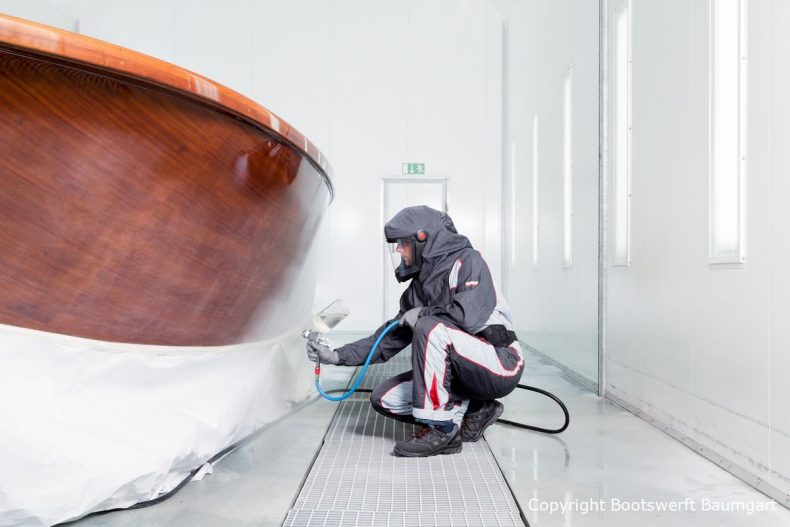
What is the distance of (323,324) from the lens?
2.44 m

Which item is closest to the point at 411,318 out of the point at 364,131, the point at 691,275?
the point at 691,275

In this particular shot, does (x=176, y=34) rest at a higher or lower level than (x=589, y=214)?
higher

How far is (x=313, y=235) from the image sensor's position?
2.65 metres

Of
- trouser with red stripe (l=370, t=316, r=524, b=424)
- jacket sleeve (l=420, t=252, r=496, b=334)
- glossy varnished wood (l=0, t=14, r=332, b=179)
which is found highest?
glossy varnished wood (l=0, t=14, r=332, b=179)

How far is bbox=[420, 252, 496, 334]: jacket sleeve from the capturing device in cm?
209

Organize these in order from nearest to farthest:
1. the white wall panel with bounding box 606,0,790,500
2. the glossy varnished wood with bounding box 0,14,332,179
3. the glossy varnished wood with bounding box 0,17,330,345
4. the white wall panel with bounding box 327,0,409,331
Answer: the glossy varnished wood with bounding box 0,14,332,179 → the glossy varnished wood with bounding box 0,17,330,345 → the white wall panel with bounding box 606,0,790,500 → the white wall panel with bounding box 327,0,409,331

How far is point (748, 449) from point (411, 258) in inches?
48.4

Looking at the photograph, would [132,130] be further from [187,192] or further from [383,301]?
[383,301]

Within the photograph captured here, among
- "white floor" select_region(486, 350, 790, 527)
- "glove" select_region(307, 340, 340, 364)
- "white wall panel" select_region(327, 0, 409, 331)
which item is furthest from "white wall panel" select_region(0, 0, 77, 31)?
"white floor" select_region(486, 350, 790, 527)

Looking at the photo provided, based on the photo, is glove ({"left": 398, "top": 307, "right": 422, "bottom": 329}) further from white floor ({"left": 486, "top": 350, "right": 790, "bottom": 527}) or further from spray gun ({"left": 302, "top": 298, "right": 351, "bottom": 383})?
white floor ({"left": 486, "top": 350, "right": 790, "bottom": 527})

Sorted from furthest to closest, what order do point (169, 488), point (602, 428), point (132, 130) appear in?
1. point (602, 428)
2. point (169, 488)
3. point (132, 130)

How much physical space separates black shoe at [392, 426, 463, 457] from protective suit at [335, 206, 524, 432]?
61 millimetres

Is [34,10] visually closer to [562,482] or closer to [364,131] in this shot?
[364,131]

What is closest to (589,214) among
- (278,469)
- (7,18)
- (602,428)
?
(602,428)
